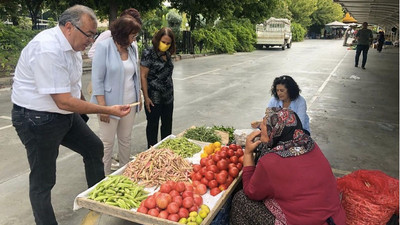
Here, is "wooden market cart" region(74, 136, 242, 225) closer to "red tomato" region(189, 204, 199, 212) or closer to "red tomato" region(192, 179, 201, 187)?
"red tomato" region(189, 204, 199, 212)

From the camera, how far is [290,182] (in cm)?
234

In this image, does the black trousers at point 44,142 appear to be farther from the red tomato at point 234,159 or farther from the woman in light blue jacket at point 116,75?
the red tomato at point 234,159

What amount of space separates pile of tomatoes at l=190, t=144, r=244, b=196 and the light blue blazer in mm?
1150

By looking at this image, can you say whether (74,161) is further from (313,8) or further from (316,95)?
(313,8)

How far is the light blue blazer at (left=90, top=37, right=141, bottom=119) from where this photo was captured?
11.1ft

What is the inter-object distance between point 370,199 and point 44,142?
8.94ft

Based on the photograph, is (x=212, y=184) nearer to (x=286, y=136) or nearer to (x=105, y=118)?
(x=286, y=136)

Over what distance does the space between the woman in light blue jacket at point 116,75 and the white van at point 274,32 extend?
81.7 feet

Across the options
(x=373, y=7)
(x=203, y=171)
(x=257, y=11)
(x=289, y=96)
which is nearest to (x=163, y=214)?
(x=203, y=171)

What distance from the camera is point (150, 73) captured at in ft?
14.1

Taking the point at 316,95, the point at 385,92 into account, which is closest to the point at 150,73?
the point at 316,95

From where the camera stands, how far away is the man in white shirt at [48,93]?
2365 millimetres

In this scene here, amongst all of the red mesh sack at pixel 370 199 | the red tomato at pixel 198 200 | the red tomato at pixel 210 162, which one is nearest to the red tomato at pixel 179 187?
the red tomato at pixel 198 200

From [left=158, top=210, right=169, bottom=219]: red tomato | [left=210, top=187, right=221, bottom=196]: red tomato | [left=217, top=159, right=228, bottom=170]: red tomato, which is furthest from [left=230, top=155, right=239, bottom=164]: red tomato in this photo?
[left=158, top=210, right=169, bottom=219]: red tomato
